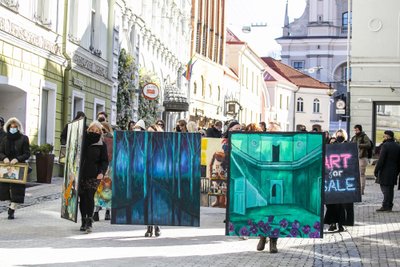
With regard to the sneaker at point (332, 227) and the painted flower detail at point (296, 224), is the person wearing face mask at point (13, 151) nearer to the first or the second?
the sneaker at point (332, 227)

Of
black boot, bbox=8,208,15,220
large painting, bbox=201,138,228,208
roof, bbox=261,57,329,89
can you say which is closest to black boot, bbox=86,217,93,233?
black boot, bbox=8,208,15,220

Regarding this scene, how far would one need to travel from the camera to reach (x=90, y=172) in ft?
41.9

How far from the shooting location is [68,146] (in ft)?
44.0

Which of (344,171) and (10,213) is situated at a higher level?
(344,171)

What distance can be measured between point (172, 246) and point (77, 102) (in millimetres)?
16493

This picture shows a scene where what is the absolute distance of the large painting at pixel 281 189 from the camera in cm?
1070

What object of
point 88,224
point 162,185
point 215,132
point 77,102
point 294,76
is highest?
point 294,76

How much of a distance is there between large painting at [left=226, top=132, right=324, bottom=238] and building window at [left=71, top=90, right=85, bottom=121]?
15953 millimetres

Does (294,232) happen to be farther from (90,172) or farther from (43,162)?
(43,162)

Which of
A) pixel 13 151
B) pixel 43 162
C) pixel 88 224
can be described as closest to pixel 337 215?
pixel 88 224

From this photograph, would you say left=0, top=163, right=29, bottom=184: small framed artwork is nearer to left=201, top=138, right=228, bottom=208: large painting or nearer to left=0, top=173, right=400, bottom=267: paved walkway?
left=0, top=173, right=400, bottom=267: paved walkway

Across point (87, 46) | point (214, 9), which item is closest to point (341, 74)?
point (214, 9)

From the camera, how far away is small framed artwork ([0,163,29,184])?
560 inches

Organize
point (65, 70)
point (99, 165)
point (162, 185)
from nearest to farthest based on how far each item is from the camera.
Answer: point (162, 185)
point (99, 165)
point (65, 70)
